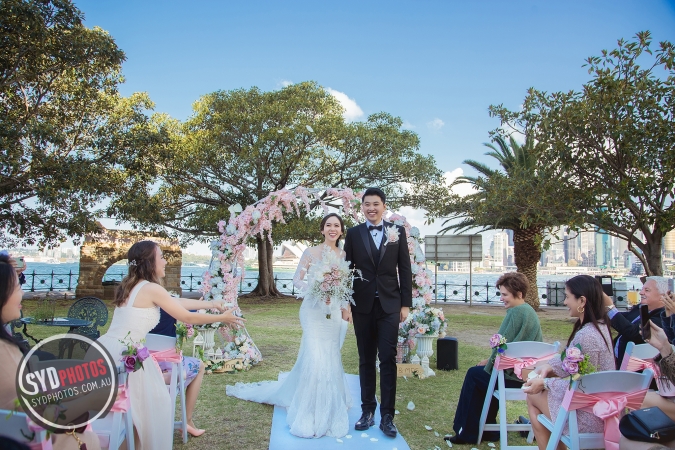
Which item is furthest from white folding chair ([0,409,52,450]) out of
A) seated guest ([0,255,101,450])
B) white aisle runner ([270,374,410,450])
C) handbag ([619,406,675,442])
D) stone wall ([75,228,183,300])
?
stone wall ([75,228,183,300])

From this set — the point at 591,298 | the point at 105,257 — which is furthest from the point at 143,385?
the point at 105,257

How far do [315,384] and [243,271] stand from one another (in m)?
4.26

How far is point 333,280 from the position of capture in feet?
16.5

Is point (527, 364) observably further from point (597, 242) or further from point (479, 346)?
point (597, 242)

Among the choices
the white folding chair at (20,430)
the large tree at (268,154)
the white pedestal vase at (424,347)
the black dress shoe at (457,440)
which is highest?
the large tree at (268,154)

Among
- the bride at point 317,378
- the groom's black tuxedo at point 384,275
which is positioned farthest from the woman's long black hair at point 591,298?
the bride at point 317,378

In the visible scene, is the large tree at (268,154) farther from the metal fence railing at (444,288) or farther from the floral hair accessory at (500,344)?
the floral hair accessory at (500,344)

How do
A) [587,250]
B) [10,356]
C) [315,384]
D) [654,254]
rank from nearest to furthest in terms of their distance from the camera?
[10,356]
[315,384]
[654,254]
[587,250]

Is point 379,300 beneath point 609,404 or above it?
above

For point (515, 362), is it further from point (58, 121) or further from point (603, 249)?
point (603, 249)

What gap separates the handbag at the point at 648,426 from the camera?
276cm

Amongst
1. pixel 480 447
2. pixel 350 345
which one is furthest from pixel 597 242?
pixel 480 447

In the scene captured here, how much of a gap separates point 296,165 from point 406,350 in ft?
48.0

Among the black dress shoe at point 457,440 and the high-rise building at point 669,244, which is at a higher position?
the high-rise building at point 669,244
